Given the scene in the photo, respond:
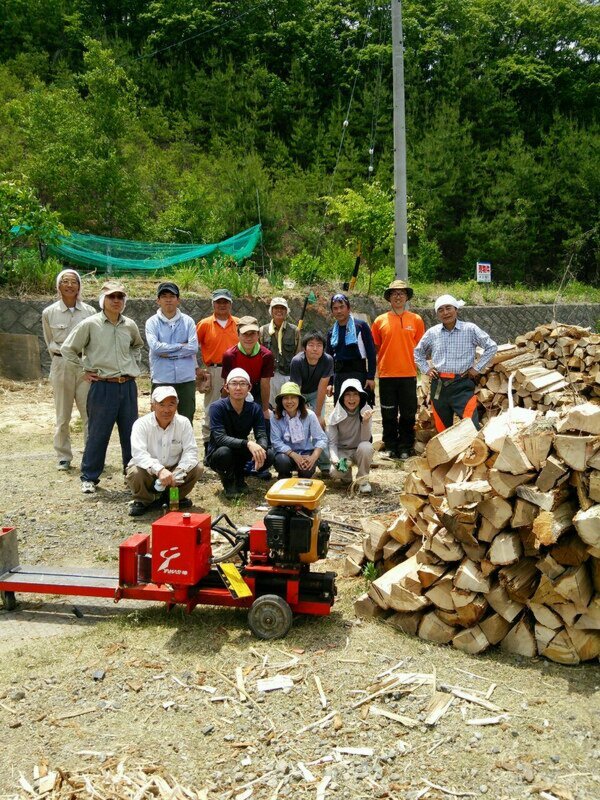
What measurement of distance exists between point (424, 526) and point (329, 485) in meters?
2.54

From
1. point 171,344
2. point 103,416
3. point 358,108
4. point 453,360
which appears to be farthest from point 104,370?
point 358,108

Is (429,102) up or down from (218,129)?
up

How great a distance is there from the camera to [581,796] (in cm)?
251

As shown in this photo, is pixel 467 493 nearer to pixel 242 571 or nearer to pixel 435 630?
pixel 435 630

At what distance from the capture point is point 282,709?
3.03 m

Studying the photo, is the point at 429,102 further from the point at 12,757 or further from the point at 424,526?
the point at 12,757

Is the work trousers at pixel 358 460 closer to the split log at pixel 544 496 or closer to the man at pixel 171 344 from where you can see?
the man at pixel 171 344

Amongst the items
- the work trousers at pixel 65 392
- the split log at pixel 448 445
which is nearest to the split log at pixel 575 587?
Result: the split log at pixel 448 445

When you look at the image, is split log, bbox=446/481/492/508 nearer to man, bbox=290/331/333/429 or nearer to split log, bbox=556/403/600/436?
split log, bbox=556/403/600/436

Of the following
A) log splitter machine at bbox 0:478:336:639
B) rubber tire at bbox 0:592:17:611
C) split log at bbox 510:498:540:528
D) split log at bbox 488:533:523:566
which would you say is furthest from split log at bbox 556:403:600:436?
rubber tire at bbox 0:592:17:611

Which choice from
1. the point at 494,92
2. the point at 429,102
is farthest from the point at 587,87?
the point at 429,102

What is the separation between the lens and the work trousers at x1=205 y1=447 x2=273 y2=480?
5805 millimetres

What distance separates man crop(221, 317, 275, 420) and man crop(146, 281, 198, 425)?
36cm

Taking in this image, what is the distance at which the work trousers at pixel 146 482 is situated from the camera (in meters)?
5.46
